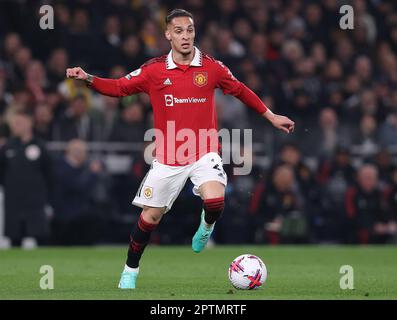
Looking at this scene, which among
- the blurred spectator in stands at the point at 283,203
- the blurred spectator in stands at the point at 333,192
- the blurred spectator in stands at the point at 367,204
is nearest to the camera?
the blurred spectator in stands at the point at 283,203

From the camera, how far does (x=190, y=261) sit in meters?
15.8

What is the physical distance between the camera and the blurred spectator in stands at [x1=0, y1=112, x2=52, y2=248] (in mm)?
17750

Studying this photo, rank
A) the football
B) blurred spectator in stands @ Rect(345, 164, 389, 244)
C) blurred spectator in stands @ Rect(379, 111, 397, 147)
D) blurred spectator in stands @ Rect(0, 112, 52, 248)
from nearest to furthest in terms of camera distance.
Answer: the football, blurred spectator in stands @ Rect(0, 112, 52, 248), blurred spectator in stands @ Rect(345, 164, 389, 244), blurred spectator in stands @ Rect(379, 111, 397, 147)

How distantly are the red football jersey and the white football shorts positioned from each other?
7 cm

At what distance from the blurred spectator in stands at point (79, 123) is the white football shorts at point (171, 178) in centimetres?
765

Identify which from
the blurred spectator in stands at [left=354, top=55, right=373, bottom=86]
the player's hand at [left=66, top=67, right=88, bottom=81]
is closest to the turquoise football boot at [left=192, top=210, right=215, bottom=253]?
the player's hand at [left=66, top=67, right=88, bottom=81]

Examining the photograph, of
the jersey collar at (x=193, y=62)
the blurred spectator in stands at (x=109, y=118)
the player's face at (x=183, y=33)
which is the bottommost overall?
the blurred spectator in stands at (x=109, y=118)

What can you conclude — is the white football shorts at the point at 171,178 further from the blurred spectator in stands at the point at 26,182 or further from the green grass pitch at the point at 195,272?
the blurred spectator in stands at the point at 26,182

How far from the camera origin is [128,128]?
19.5m

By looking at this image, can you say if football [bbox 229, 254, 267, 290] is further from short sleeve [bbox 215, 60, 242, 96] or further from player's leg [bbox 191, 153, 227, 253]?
short sleeve [bbox 215, 60, 242, 96]

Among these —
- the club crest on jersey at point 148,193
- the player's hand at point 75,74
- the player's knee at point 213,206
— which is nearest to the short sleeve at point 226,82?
the player's knee at point 213,206

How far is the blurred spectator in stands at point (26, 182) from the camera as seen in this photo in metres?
17.8

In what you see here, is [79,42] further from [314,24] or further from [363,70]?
[363,70]

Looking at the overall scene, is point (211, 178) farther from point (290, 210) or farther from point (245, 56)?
point (245, 56)
